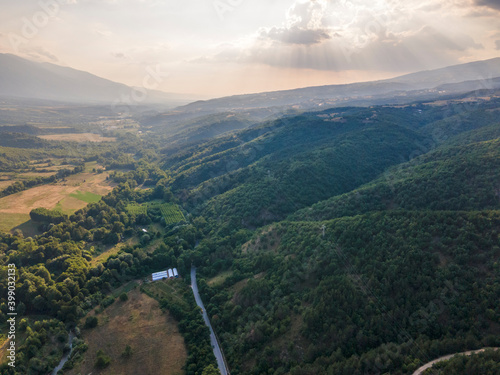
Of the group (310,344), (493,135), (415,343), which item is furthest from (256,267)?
(493,135)

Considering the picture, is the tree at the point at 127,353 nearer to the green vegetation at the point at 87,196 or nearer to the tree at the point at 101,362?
the tree at the point at 101,362

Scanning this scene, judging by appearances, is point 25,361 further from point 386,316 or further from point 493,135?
point 493,135

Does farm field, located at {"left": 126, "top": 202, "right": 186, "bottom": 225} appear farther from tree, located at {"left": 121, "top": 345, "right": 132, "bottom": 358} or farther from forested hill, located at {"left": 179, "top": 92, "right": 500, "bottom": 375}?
tree, located at {"left": 121, "top": 345, "right": 132, "bottom": 358}

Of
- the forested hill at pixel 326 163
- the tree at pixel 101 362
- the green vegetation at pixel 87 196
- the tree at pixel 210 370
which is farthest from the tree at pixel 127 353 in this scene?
the green vegetation at pixel 87 196

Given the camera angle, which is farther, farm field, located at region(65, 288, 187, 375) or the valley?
farm field, located at region(65, 288, 187, 375)

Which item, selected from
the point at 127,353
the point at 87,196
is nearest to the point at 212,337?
the point at 127,353

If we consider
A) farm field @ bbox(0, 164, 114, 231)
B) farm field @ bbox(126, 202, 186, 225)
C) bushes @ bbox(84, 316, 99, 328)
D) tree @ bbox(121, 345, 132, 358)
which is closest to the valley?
bushes @ bbox(84, 316, 99, 328)

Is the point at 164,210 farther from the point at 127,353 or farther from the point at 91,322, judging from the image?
the point at 127,353
